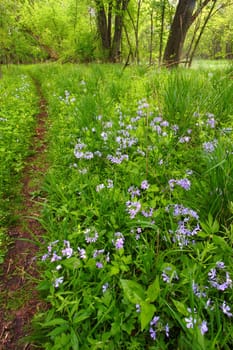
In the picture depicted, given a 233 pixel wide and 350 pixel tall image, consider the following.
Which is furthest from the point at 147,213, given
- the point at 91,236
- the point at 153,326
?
the point at 153,326

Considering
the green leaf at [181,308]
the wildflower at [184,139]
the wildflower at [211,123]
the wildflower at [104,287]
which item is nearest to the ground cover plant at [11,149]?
the wildflower at [104,287]

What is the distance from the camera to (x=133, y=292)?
1.14 m

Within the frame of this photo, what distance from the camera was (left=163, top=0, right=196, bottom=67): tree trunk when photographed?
5871mm

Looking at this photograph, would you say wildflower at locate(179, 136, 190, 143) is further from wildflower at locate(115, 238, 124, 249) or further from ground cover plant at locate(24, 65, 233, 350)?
wildflower at locate(115, 238, 124, 249)

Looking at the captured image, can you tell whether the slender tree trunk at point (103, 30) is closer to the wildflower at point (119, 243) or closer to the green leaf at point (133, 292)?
the wildflower at point (119, 243)

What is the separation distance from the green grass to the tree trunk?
4.51 meters

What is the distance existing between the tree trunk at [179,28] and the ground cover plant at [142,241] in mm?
4499

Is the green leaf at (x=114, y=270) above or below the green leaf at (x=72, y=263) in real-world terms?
below

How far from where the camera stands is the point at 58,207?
1.94 metres

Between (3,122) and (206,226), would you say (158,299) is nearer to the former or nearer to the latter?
(206,226)

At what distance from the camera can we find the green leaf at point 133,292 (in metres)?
1.11

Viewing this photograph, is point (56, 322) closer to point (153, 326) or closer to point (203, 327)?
point (153, 326)

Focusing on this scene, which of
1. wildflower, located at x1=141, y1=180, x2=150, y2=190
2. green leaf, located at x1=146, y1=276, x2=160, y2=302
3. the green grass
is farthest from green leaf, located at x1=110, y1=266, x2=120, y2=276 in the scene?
wildflower, located at x1=141, y1=180, x2=150, y2=190

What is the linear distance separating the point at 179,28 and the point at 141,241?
6.65 meters
